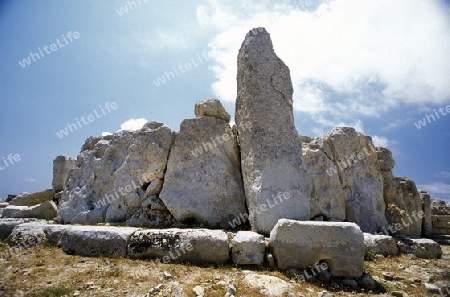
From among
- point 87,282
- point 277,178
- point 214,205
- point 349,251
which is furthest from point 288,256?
point 87,282

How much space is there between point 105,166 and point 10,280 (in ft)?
14.0

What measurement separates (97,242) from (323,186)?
5831 mm

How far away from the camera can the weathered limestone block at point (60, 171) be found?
11031 millimetres

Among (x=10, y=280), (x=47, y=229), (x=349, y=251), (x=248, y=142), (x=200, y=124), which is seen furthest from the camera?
(x=200, y=124)

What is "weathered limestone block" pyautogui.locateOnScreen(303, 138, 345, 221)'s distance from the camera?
24.8ft

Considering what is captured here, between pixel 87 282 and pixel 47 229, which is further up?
pixel 47 229

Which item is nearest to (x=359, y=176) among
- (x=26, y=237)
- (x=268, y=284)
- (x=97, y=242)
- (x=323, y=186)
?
(x=323, y=186)

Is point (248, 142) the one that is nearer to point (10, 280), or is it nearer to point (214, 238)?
point (214, 238)

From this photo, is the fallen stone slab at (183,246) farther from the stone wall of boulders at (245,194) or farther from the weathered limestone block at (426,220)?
the weathered limestone block at (426,220)

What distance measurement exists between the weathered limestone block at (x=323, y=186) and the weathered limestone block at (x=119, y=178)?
4078mm

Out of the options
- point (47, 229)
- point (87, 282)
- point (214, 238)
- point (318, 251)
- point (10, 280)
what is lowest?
point (318, 251)

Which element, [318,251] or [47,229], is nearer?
[318,251]

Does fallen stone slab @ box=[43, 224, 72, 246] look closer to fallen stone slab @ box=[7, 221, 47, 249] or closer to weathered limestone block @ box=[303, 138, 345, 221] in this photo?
fallen stone slab @ box=[7, 221, 47, 249]

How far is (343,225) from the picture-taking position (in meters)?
4.78
